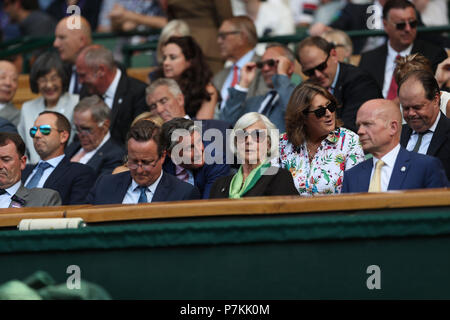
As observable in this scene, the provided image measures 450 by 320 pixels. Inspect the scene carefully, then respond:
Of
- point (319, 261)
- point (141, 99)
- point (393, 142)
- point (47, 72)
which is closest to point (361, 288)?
point (319, 261)

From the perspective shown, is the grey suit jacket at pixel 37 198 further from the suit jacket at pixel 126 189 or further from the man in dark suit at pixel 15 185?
the suit jacket at pixel 126 189

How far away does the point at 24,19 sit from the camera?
11219 mm

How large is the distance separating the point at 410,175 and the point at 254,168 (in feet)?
3.43

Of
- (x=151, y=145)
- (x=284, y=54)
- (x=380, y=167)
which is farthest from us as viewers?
(x=284, y=54)

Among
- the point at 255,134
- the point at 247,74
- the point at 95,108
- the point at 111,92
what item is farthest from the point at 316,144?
the point at 111,92

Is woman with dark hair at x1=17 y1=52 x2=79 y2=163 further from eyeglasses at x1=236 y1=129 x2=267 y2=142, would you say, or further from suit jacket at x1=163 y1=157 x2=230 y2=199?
eyeglasses at x1=236 y1=129 x2=267 y2=142

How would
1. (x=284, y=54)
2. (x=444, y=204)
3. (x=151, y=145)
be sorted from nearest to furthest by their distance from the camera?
(x=444, y=204)
(x=151, y=145)
(x=284, y=54)

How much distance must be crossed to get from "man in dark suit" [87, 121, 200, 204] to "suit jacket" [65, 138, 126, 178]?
3.83 feet

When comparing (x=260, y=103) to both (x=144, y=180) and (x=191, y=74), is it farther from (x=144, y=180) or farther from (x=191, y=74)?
(x=144, y=180)

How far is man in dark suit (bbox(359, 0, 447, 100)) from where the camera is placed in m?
7.36

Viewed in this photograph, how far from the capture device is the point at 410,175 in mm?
4914

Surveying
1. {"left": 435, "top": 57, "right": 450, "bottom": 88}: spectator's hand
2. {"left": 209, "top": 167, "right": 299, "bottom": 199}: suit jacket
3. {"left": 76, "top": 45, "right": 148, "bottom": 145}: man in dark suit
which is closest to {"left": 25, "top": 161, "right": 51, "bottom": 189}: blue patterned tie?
{"left": 76, "top": 45, "right": 148, "bottom": 145}: man in dark suit

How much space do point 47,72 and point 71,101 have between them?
1.08 feet
